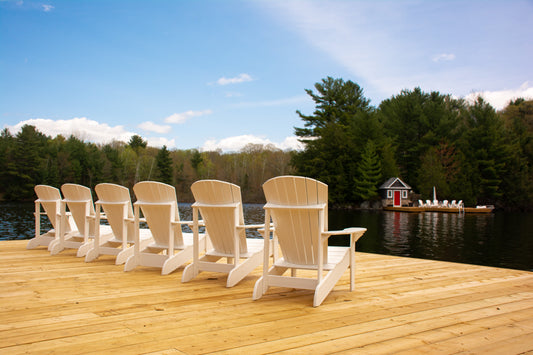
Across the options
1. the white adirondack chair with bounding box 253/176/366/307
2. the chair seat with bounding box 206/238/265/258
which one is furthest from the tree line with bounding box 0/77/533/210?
the white adirondack chair with bounding box 253/176/366/307

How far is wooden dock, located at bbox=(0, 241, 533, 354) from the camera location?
2.39 meters

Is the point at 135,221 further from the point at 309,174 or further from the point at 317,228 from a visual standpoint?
the point at 309,174

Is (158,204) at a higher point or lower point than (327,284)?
higher

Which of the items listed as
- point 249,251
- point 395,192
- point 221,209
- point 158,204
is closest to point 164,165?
point 395,192

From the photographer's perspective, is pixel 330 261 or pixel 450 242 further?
pixel 450 242

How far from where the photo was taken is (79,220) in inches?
237

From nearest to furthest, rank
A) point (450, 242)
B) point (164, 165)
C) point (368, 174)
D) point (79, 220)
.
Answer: point (79, 220) < point (450, 242) < point (368, 174) < point (164, 165)

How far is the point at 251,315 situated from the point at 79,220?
4005 millimetres

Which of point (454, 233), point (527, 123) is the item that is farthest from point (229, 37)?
point (454, 233)

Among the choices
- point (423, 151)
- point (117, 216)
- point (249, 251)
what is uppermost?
point (423, 151)

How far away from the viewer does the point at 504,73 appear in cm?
4759

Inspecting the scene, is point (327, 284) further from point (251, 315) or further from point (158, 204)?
point (158, 204)

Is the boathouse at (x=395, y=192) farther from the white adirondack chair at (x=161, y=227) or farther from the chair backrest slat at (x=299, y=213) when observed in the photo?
the chair backrest slat at (x=299, y=213)

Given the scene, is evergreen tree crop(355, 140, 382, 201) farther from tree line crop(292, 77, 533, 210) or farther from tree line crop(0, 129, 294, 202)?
tree line crop(0, 129, 294, 202)
